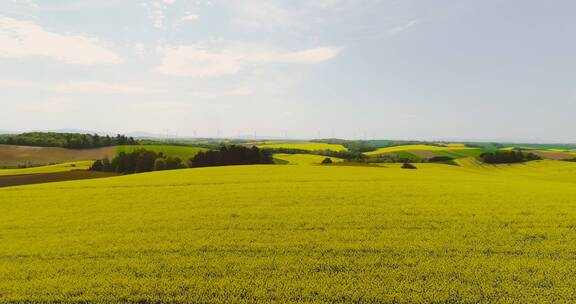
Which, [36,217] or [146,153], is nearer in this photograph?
[36,217]

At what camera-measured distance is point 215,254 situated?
9195 millimetres

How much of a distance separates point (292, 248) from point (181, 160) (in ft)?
142

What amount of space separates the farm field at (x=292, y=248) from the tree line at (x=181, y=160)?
3022cm

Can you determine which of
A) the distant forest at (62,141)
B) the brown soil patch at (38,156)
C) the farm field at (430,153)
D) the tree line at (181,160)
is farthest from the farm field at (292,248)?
the distant forest at (62,141)

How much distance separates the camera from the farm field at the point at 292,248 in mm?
7406

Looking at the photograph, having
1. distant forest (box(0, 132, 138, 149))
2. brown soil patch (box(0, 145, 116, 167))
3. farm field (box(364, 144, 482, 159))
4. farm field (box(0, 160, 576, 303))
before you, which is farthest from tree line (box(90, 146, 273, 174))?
farm field (box(364, 144, 482, 159))

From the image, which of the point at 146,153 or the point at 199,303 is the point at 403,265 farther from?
the point at 146,153

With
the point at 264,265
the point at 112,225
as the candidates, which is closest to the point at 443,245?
the point at 264,265

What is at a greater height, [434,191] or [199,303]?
[434,191]

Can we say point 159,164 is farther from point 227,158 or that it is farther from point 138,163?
point 227,158

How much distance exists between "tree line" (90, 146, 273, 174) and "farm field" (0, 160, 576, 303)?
99.2ft

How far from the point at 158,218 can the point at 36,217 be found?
6.37 metres

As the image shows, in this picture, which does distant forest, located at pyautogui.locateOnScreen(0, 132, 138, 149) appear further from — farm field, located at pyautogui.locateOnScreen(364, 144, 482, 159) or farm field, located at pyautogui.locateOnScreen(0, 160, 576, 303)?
farm field, located at pyautogui.locateOnScreen(364, 144, 482, 159)

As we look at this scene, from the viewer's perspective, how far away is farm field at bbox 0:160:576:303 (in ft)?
24.3
